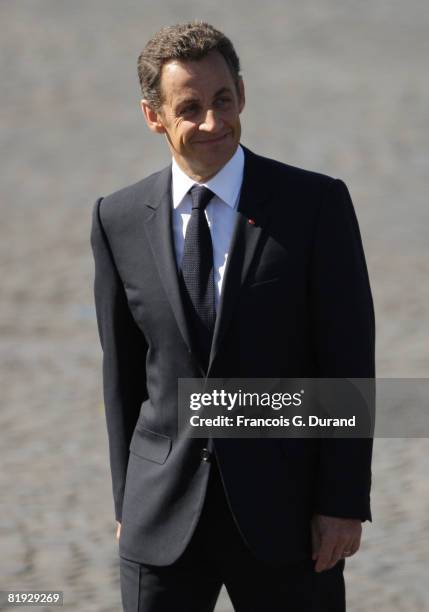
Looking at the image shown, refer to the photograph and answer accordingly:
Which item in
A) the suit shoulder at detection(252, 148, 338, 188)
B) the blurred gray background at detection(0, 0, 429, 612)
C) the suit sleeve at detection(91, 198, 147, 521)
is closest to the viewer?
the suit shoulder at detection(252, 148, 338, 188)

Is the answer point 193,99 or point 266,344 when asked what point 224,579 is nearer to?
point 266,344

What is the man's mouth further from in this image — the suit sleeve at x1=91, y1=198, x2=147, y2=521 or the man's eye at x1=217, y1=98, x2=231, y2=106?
the suit sleeve at x1=91, y1=198, x2=147, y2=521

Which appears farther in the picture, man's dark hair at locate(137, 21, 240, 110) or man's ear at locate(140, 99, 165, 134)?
man's ear at locate(140, 99, 165, 134)

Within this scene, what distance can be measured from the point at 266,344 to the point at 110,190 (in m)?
9.06

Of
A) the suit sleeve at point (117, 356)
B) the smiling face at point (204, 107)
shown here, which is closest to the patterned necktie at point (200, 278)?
the smiling face at point (204, 107)

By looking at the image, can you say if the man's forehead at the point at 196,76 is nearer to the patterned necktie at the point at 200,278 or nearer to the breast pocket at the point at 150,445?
the patterned necktie at the point at 200,278

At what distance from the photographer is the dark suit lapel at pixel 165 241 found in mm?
3121

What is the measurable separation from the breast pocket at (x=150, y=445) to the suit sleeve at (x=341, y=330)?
39 centimetres

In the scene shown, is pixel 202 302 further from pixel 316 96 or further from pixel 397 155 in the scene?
pixel 316 96

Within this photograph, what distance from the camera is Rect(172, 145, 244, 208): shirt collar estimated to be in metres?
3.17

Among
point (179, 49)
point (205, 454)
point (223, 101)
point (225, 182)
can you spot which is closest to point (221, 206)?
point (225, 182)

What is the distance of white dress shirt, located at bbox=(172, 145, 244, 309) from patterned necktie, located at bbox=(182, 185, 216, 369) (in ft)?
0.06

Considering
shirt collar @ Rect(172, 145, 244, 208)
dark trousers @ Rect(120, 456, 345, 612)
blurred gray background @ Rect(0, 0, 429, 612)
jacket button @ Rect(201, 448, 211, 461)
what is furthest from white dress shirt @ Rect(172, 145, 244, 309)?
blurred gray background @ Rect(0, 0, 429, 612)

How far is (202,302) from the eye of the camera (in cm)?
313
